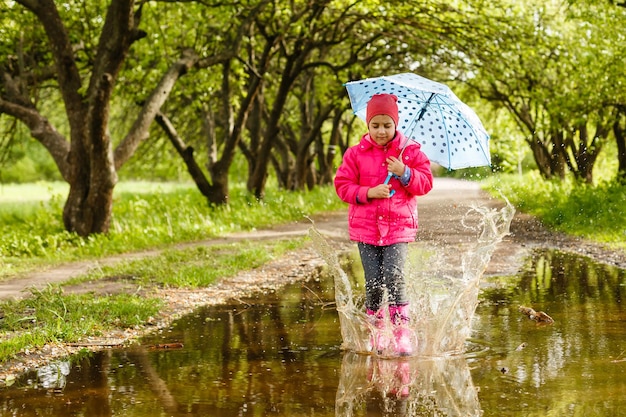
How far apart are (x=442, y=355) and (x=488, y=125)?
32196mm

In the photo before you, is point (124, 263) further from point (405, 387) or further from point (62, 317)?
point (405, 387)

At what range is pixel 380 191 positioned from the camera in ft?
21.2

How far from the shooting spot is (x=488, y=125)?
3781 centimetres

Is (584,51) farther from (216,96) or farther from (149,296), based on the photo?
(149,296)

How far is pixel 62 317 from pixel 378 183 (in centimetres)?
316

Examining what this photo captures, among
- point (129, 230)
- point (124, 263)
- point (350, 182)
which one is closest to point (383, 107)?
point (350, 182)

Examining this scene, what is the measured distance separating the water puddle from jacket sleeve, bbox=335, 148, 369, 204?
A: 0.67 metres

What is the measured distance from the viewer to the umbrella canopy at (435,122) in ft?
24.5

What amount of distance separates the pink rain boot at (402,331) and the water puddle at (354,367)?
10 cm

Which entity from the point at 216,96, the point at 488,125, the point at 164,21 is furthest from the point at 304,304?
the point at 488,125

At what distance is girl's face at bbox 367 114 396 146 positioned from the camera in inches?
259

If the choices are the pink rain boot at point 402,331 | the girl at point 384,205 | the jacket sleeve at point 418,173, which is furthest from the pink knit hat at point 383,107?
the pink rain boot at point 402,331

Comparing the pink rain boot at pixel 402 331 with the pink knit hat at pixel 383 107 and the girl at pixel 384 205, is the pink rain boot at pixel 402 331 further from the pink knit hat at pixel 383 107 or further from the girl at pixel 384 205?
the pink knit hat at pixel 383 107

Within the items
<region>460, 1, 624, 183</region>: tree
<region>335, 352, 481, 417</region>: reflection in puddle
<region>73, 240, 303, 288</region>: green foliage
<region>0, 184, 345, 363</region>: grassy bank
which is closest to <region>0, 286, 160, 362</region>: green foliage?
<region>0, 184, 345, 363</region>: grassy bank
